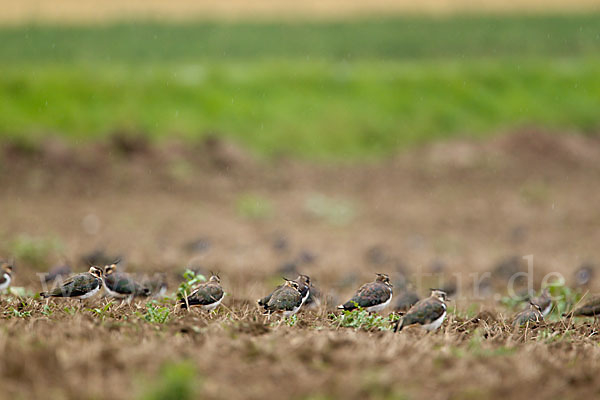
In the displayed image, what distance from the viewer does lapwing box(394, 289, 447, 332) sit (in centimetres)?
655

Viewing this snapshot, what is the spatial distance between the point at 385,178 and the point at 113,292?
762 inches

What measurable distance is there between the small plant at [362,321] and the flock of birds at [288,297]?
0.41ft

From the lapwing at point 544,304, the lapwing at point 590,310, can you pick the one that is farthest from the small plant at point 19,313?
the lapwing at point 590,310

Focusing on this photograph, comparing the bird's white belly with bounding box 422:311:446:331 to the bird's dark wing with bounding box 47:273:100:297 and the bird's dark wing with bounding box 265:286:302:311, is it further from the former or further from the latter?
the bird's dark wing with bounding box 47:273:100:297

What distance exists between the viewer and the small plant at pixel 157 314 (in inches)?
252

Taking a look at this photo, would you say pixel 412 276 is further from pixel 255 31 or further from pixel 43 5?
pixel 43 5

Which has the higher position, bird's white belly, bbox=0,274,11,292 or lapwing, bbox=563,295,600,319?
bird's white belly, bbox=0,274,11,292

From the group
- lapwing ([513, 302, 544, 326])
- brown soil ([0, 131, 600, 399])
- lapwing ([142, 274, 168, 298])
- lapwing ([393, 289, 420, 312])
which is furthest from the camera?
lapwing ([142, 274, 168, 298])

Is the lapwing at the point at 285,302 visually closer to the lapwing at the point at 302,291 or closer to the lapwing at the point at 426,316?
the lapwing at the point at 302,291

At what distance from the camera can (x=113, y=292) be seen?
7.87m

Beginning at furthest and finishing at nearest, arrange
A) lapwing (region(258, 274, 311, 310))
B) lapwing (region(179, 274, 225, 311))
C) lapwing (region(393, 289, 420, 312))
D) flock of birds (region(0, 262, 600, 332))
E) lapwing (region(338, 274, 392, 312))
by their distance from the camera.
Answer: lapwing (region(393, 289, 420, 312)) → lapwing (region(338, 274, 392, 312)) → lapwing (region(258, 274, 311, 310)) → lapwing (region(179, 274, 225, 311)) → flock of birds (region(0, 262, 600, 332))

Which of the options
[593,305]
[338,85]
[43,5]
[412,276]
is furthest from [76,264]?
[43,5]

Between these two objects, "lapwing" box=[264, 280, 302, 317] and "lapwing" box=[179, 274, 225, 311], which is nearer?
"lapwing" box=[264, 280, 302, 317]

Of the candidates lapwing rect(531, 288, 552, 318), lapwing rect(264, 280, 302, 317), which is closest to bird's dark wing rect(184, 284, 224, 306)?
lapwing rect(264, 280, 302, 317)
